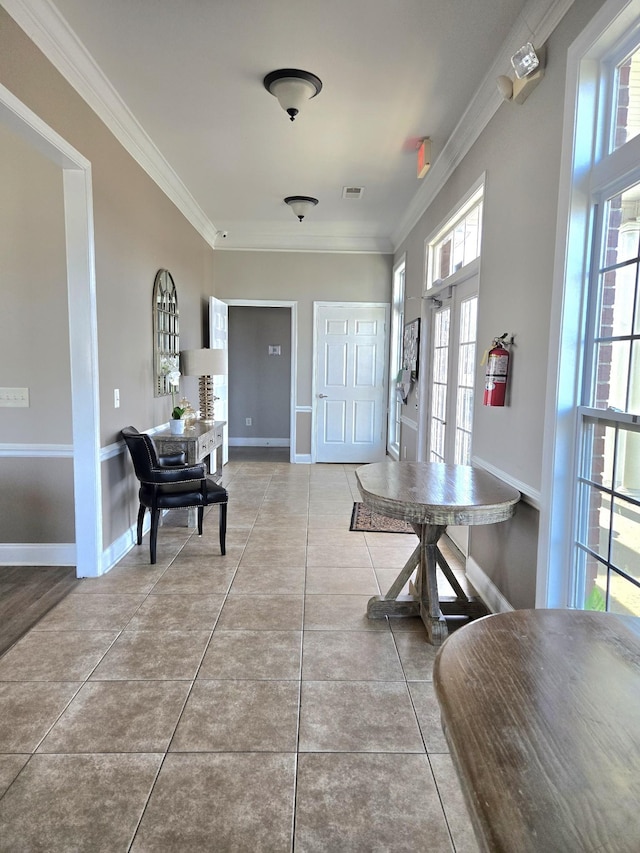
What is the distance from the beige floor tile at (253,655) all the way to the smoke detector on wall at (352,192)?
388 centimetres

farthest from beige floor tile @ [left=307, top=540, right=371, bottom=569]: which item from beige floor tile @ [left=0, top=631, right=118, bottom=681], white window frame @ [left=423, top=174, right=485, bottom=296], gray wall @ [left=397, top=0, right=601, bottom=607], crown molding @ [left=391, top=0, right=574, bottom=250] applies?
crown molding @ [left=391, top=0, right=574, bottom=250]

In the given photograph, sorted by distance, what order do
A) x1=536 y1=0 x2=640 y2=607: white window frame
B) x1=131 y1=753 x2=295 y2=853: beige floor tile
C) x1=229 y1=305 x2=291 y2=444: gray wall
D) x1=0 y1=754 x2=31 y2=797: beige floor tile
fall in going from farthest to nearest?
x1=229 y1=305 x2=291 y2=444: gray wall < x1=536 y1=0 x2=640 y2=607: white window frame < x1=0 y1=754 x2=31 y2=797: beige floor tile < x1=131 y1=753 x2=295 y2=853: beige floor tile

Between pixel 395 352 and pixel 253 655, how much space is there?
15.4 feet

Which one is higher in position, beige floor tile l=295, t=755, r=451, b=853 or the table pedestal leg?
the table pedestal leg

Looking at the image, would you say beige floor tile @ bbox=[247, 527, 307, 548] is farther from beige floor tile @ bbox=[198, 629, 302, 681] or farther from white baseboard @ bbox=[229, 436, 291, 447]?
white baseboard @ bbox=[229, 436, 291, 447]

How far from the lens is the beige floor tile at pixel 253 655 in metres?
2.09

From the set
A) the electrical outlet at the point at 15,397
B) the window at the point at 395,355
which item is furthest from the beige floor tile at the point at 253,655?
the window at the point at 395,355

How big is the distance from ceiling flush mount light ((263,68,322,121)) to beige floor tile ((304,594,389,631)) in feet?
9.15

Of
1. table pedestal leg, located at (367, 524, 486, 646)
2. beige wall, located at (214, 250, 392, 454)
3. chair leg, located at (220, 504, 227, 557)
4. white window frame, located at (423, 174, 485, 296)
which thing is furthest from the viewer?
beige wall, located at (214, 250, 392, 454)

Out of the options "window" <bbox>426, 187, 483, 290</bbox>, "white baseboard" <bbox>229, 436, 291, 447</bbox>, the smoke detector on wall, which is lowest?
"white baseboard" <bbox>229, 436, 291, 447</bbox>

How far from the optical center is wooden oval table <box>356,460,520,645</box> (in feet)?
6.89

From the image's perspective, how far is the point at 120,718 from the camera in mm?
1819

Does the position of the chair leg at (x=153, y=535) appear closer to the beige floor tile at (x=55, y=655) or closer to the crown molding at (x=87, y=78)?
the beige floor tile at (x=55, y=655)

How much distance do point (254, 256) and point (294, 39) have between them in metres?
3.90
